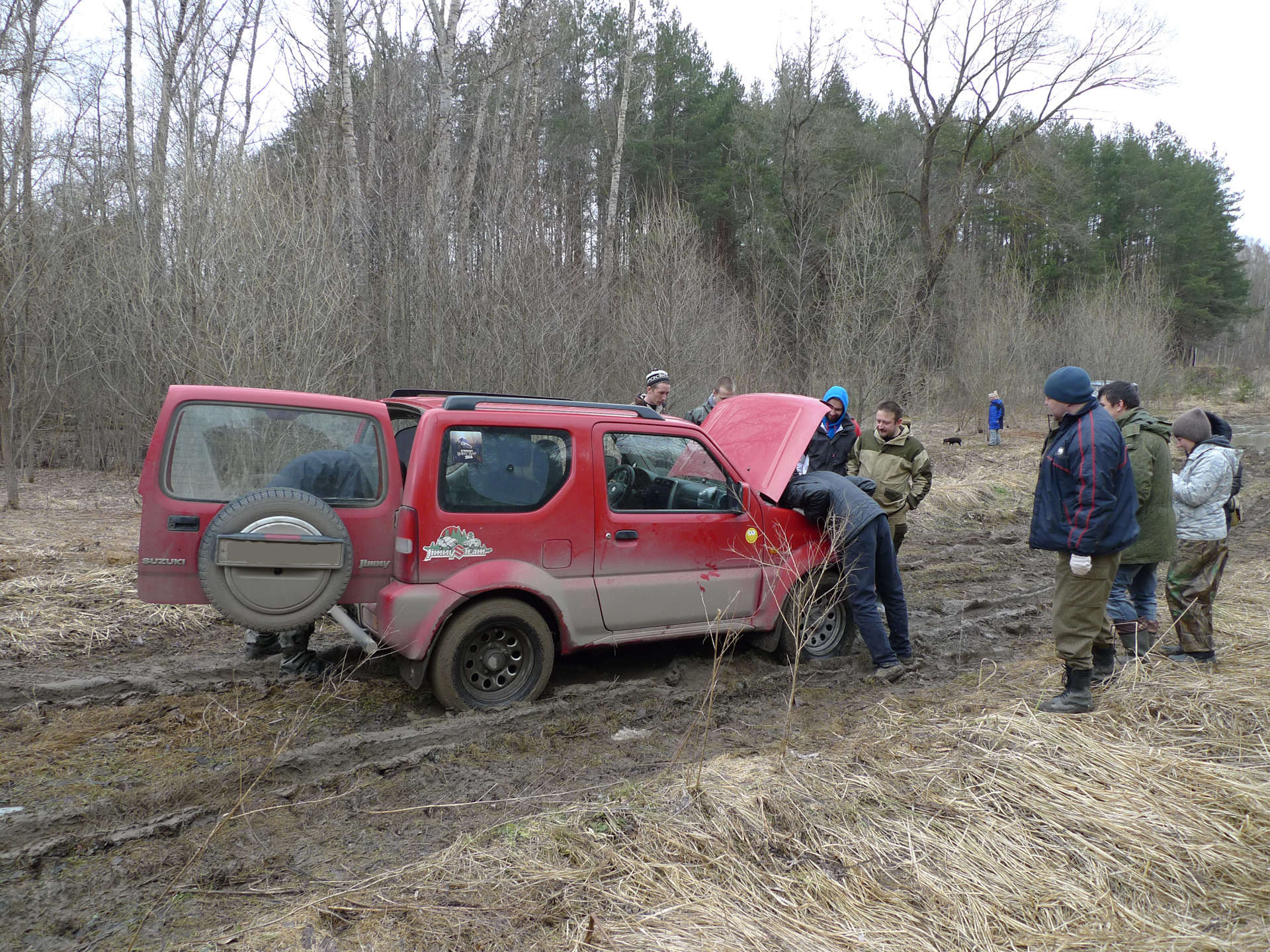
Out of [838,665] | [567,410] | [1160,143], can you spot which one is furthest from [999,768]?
[1160,143]

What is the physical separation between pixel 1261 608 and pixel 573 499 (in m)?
5.94

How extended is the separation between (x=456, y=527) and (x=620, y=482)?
104cm

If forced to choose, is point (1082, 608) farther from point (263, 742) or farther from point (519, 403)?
point (263, 742)

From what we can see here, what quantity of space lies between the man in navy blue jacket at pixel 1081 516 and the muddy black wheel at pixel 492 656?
2.87m

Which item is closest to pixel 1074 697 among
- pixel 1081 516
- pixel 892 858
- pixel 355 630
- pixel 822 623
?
pixel 1081 516

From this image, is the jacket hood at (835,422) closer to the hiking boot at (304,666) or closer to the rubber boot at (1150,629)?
the rubber boot at (1150,629)

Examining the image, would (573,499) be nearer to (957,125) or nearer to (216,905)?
(216,905)

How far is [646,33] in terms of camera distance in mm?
27812

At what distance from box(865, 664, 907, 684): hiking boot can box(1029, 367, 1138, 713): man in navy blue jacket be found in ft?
3.41

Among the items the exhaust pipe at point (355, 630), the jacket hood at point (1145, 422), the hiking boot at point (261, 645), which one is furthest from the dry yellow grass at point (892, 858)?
the hiking boot at point (261, 645)

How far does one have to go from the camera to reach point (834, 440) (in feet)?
23.9

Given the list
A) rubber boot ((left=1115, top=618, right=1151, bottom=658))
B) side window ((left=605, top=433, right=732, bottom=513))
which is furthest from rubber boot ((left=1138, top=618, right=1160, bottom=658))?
side window ((left=605, top=433, right=732, bottom=513))

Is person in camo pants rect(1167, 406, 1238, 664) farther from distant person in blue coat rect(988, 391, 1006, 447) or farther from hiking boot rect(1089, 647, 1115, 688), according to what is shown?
distant person in blue coat rect(988, 391, 1006, 447)

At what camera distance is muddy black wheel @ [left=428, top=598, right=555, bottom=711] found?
4.50m
